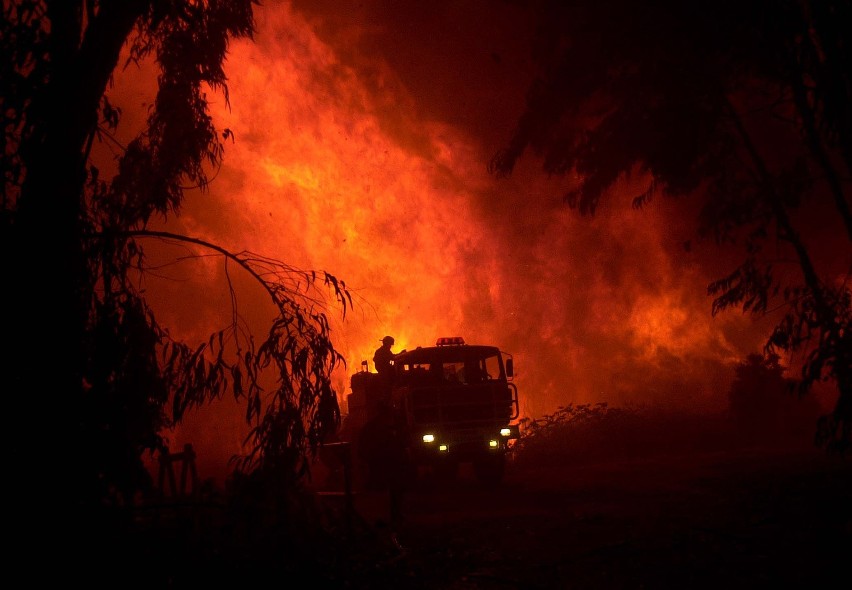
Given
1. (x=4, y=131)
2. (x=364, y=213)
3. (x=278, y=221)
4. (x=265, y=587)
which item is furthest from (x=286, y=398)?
(x=278, y=221)

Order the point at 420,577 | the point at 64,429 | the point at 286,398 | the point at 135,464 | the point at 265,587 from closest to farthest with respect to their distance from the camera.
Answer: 1. the point at 64,429
2. the point at 135,464
3. the point at 265,587
4. the point at 286,398
5. the point at 420,577

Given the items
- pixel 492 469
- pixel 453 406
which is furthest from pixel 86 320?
pixel 492 469

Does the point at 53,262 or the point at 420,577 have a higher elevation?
the point at 53,262

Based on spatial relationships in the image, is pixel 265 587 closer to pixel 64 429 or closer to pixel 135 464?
pixel 135 464

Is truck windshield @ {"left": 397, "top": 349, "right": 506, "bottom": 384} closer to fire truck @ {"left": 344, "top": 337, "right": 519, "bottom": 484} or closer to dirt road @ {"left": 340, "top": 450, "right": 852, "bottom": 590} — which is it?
fire truck @ {"left": 344, "top": 337, "right": 519, "bottom": 484}

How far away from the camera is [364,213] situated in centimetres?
2764

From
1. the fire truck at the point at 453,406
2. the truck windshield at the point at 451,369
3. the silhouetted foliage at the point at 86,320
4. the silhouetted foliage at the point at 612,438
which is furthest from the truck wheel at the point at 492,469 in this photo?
the silhouetted foliage at the point at 86,320

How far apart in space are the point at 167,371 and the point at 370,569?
2.90 m

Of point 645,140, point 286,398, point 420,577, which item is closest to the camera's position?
point 286,398

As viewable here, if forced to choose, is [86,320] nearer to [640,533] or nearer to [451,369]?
[640,533]

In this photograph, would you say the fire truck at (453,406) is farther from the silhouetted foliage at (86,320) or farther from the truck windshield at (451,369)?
the silhouetted foliage at (86,320)

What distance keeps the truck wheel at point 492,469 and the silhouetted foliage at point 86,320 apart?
6938 mm

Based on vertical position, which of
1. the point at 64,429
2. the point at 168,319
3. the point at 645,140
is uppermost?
the point at 168,319

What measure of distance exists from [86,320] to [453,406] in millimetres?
7532
